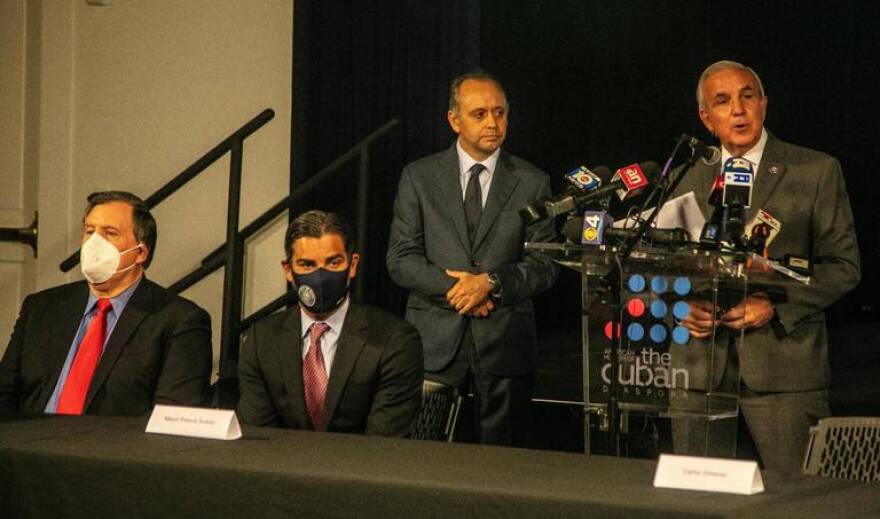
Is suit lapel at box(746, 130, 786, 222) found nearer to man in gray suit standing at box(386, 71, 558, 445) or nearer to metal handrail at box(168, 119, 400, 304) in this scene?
man in gray suit standing at box(386, 71, 558, 445)

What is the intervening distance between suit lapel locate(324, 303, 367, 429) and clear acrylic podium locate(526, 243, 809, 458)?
53 centimetres

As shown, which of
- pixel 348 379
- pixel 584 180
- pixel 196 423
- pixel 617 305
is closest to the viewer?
pixel 196 423

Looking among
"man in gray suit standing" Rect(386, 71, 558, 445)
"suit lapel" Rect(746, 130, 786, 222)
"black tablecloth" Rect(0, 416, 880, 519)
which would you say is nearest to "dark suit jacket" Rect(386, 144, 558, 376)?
"man in gray suit standing" Rect(386, 71, 558, 445)

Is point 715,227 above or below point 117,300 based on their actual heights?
above

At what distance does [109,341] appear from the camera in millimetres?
3441

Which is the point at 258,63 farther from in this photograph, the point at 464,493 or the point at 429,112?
the point at 464,493

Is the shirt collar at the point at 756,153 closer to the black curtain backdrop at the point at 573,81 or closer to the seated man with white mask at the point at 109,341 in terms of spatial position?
the seated man with white mask at the point at 109,341

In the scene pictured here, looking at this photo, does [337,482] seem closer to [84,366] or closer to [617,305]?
[617,305]

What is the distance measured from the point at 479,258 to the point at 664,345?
1.22m

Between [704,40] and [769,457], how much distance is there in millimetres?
3440

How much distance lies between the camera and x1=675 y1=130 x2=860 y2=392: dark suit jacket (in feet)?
10.9

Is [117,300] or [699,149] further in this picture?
[117,300]

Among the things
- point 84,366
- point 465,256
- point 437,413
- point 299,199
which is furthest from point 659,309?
point 299,199

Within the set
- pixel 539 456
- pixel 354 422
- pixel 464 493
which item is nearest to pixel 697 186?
pixel 354 422
